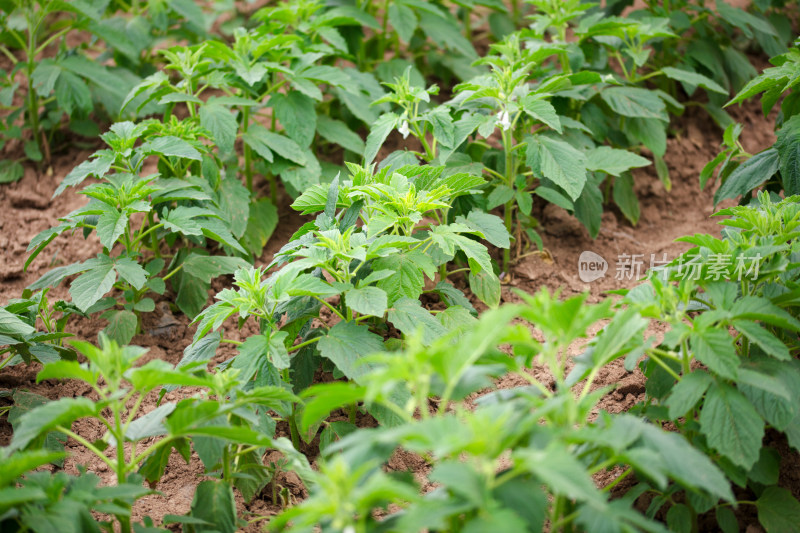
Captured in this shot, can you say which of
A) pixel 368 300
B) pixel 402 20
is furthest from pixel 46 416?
pixel 402 20

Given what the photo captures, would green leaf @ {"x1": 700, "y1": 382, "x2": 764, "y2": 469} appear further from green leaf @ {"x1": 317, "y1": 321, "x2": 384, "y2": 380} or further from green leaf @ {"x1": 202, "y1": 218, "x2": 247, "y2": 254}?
green leaf @ {"x1": 202, "y1": 218, "x2": 247, "y2": 254}

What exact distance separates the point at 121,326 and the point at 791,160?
10.0 feet

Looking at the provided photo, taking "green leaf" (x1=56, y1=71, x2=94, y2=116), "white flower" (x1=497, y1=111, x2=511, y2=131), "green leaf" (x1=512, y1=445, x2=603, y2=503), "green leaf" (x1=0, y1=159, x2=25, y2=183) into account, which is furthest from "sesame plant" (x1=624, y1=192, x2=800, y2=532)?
"green leaf" (x1=0, y1=159, x2=25, y2=183)

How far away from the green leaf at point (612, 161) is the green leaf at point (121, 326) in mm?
2310

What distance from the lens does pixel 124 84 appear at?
4.61m

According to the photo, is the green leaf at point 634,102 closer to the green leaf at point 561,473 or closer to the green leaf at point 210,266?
the green leaf at point 210,266

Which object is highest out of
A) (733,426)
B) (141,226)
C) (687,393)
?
(141,226)

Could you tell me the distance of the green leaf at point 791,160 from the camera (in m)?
3.21

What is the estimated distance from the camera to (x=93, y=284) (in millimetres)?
3133

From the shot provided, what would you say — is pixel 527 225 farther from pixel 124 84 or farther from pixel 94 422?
pixel 124 84

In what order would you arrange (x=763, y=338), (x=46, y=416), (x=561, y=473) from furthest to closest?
1. (x=763, y=338)
2. (x=46, y=416)
3. (x=561, y=473)

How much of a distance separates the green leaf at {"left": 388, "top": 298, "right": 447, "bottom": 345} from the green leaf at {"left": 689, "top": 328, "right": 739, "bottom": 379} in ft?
2.91

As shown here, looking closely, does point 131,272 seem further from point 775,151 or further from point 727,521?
point 775,151

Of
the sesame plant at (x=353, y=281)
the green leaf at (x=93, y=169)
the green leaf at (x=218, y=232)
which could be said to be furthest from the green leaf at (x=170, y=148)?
→ the sesame plant at (x=353, y=281)
